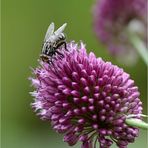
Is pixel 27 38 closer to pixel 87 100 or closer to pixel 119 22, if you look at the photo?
pixel 119 22

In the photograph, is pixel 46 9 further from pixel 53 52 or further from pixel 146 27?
pixel 53 52

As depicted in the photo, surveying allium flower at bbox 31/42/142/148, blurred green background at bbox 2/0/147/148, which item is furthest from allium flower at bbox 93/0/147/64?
blurred green background at bbox 2/0/147/148

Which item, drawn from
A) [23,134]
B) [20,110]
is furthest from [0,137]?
[20,110]

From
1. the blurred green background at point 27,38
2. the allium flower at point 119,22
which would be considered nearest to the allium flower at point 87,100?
the allium flower at point 119,22

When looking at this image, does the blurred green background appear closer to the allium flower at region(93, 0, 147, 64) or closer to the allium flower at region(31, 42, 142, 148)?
the allium flower at region(93, 0, 147, 64)

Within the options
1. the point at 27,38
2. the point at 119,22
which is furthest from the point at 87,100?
the point at 27,38
